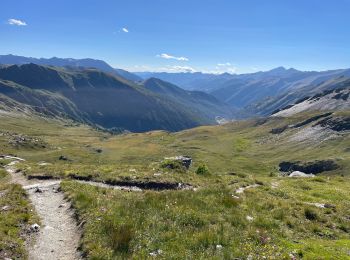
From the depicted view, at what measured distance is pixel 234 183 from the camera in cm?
3716

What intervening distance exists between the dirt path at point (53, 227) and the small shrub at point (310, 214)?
1403 centimetres

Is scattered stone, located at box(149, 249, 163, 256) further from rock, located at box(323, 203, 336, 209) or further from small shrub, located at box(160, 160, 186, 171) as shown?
small shrub, located at box(160, 160, 186, 171)

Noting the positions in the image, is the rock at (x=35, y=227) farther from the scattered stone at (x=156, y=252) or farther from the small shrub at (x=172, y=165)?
Answer: the small shrub at (x=172, y=165)

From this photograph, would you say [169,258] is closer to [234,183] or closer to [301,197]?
[301,197]

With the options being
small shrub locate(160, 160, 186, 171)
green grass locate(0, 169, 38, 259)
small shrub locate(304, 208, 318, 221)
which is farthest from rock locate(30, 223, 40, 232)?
small shrub locate(160, 160, 186, 171)

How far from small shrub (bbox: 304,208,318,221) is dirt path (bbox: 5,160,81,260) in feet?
46.0

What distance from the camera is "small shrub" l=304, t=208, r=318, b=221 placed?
82.6 feet

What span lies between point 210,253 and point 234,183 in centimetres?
2057

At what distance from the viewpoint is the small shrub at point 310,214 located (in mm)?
25188

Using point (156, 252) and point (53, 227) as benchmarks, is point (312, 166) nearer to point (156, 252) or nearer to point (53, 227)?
point (53, 227)

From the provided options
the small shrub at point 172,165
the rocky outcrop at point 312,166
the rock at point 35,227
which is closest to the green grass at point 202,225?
the rock at point 35,227

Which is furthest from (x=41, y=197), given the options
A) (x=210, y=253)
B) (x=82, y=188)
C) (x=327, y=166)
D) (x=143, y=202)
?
(x=327, y=166)

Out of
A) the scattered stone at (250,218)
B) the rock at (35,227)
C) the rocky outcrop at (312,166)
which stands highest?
the rock at (35,227)

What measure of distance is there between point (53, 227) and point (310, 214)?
1535cm
